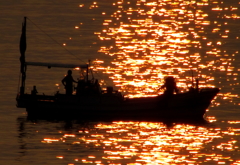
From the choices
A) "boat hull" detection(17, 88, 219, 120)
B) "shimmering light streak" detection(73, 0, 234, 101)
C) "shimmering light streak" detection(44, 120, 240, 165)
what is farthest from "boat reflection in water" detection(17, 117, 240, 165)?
"shimmering light streak" detection(73, 0, 234, 101)

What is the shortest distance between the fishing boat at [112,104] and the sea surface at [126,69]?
2.19ft

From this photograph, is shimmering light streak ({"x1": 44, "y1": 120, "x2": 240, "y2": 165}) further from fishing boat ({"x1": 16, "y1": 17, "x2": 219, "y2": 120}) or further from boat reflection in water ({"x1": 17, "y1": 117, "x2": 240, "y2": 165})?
fishing boat ({"x1": 16, "y1": 17, "x2": 219, "y2": 120})

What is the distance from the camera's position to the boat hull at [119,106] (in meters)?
46.0

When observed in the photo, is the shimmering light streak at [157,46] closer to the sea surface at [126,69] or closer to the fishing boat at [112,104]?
the sea surface at [126,69]

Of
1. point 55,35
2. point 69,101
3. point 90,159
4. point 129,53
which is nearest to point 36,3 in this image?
point 55,35

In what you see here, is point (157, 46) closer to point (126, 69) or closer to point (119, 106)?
point (126, 69)

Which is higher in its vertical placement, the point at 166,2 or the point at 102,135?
the point at 166,2

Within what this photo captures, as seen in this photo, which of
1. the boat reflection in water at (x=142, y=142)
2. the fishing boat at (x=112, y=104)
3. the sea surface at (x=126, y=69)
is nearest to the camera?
the boat reflection in water at (x=142, y=142)

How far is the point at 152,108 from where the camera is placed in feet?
151

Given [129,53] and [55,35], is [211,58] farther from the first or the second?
[55,35]

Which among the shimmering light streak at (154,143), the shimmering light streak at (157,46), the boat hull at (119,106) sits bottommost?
the shimmering light streak at (154,143)

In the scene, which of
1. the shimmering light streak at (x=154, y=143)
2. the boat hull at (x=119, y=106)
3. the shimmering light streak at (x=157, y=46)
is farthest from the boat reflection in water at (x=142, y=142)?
the shimmering light streak at (x=157, y=46)

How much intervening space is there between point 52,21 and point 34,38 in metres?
17.8

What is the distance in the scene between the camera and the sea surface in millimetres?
38312
